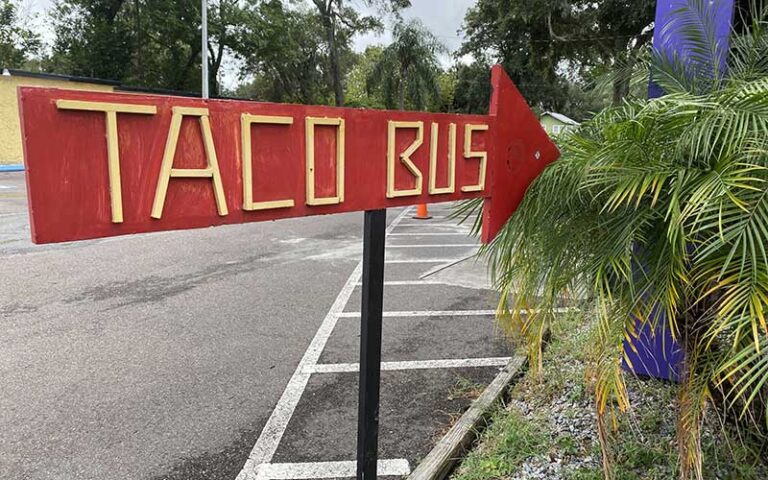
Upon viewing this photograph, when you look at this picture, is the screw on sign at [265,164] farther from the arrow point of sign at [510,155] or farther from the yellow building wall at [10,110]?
the yellow building wall at [10,110]

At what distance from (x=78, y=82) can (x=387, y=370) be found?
866 inches

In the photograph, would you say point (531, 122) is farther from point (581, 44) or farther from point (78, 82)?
point (78, 82)

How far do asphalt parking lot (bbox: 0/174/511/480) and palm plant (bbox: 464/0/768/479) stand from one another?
1.42m

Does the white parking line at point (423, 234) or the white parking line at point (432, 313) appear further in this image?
the white parking line at point (423, 234)

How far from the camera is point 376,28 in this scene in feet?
95.5

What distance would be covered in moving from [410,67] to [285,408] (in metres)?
22.3

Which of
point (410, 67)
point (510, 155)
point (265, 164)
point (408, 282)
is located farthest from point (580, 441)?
point (410, 67)

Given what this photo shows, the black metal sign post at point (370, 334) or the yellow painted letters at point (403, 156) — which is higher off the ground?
the yellow painted letters at point (403, 156)

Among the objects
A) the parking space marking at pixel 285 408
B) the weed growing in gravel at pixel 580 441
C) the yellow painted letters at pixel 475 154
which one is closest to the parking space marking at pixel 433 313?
the parking space marking at pixel 285 408

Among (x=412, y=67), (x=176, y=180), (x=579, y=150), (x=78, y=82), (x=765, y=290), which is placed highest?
(x=412, y=67)

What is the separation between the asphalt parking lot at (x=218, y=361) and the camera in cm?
286

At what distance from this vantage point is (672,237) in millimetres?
1725

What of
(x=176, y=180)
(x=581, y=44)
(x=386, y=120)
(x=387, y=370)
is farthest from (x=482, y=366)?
(x=581, y=44)

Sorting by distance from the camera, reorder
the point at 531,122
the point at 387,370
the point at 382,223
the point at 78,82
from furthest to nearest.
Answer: the point at 78,82 → the point at 387,370 → the point at 531,122 → the point at 382,223
